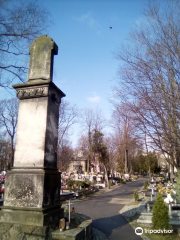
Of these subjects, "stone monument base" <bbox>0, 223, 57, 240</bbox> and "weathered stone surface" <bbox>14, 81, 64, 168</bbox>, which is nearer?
"stone monument base" <bbox>0, 223, 57, 240</bbox>

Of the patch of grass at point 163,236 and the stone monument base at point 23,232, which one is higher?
the stone monument base at point 23,232

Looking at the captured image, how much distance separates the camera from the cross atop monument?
5.43 m

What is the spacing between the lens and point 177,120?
812 cm

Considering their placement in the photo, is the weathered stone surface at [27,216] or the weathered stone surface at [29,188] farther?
the weathered stone surface at [29,188]

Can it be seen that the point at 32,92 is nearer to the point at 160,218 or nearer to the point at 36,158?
the point at 36,158

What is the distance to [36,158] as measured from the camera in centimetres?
479

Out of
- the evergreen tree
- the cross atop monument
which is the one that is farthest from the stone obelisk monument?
the evergreen tree

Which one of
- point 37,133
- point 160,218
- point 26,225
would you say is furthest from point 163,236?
point 37,133

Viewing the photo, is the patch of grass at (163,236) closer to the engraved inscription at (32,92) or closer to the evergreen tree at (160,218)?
the evergreen tree at (160,218)

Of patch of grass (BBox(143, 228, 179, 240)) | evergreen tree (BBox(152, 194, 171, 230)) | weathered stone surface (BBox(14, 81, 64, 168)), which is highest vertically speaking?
weathered stone surface (BBox(14, 81, 64, 168))

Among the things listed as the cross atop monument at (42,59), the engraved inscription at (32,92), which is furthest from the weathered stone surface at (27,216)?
the cross atop monument at (42,59)

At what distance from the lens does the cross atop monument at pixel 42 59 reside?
5.43 metres

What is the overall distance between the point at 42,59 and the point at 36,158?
2.71 m

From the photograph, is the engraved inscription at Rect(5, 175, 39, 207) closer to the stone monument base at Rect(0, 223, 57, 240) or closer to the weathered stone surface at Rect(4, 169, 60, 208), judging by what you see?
the weathered stone surface at Rect(4, 169, 60, 208)
